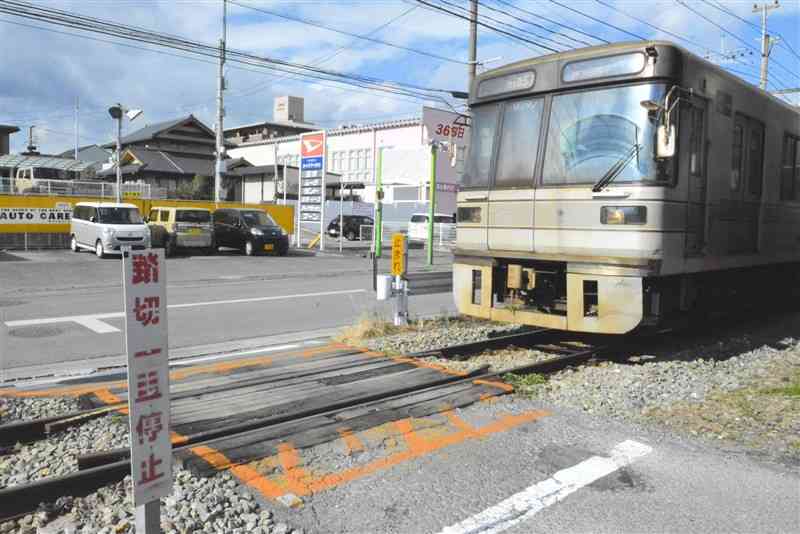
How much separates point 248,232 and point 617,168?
1916cm

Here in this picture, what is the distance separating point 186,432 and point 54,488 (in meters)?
1.22

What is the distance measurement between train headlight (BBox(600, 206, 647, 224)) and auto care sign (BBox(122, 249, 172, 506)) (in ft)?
16.2

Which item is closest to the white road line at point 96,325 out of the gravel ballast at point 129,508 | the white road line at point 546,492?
the gravel ballast at point 129,508

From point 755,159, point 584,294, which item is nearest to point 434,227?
point 755,159

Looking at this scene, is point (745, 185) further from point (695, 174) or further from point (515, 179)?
point (515, 179)

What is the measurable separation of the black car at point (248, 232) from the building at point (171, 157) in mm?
20876

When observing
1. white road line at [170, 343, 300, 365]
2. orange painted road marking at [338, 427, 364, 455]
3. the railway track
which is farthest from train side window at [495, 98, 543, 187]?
orange painted road marking at [338, 427, 364, 455]

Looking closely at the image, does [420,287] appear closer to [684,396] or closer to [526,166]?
[526,166]

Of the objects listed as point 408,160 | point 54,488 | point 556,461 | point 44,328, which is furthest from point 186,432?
point 408,160

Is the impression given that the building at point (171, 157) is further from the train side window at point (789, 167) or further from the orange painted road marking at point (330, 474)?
the orange painted road marking at point (330, 474)

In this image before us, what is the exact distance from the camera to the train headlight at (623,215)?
6555 mm

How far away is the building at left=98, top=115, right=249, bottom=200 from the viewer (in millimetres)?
49312

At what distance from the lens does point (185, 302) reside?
1272 cm

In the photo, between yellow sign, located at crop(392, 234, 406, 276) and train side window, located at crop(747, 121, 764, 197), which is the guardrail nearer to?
yellow sign, located at crop(392, 234, 406, 276)
